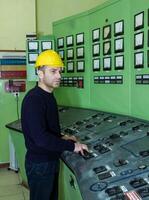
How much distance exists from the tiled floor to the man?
1.49 m

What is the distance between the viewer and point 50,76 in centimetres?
224

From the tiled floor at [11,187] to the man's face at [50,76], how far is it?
1.97 meters

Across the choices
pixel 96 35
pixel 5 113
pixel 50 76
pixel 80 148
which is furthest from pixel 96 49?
pixel 5 113

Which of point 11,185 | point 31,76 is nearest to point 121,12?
point 31,76

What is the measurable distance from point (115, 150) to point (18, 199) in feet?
6.58

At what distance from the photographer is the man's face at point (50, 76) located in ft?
7.33

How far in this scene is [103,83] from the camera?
10.6 ft

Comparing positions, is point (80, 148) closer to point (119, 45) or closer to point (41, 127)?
point (41, 127)

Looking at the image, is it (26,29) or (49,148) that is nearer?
(49,148)

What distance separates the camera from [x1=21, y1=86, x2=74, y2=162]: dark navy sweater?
2117 millimetres

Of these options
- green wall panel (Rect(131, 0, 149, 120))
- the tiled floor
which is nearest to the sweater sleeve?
green wall panel (Rect(131, 0, 149, 120))

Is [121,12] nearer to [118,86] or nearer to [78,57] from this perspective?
[118,86]

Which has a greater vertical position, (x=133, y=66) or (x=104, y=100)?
(x=133, y=66)

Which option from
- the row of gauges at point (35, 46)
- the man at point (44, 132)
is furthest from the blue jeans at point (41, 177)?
the row of gauges at point (35, 46)
